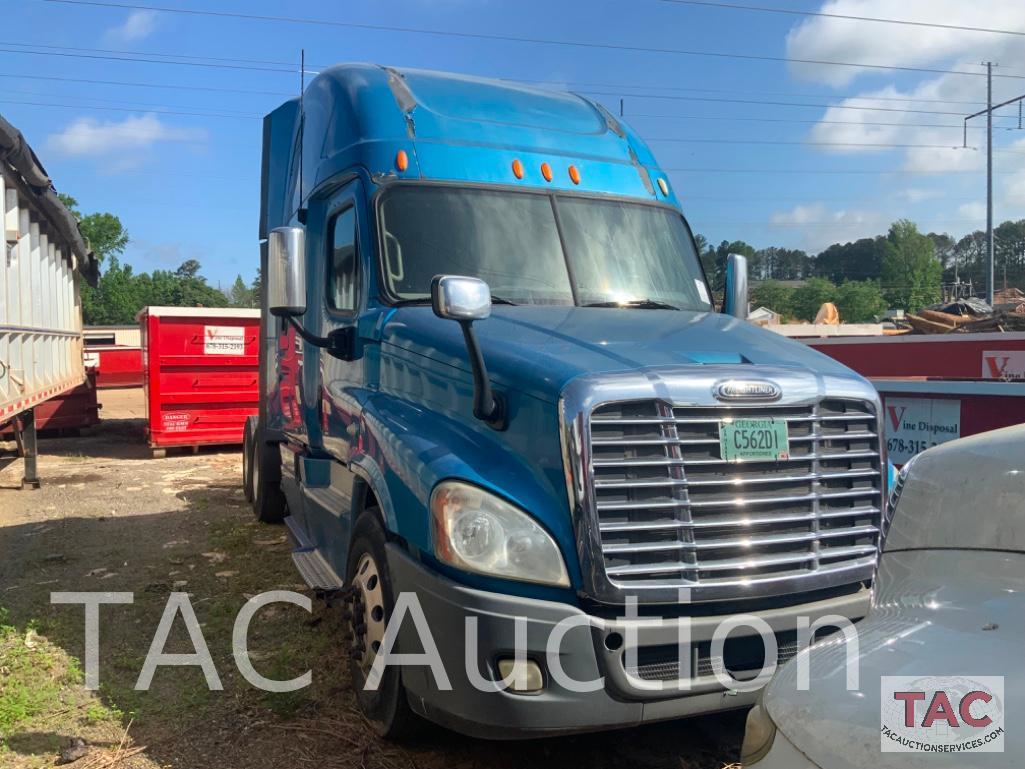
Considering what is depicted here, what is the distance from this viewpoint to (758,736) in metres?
2.06

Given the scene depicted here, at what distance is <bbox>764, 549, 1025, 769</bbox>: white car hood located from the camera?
1644mm

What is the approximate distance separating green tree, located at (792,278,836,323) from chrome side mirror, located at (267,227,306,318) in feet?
283

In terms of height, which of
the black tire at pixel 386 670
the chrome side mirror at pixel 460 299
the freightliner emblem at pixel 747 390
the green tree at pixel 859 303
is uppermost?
the green tree at pixel 859 303

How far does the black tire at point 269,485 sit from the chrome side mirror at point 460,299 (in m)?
5.11

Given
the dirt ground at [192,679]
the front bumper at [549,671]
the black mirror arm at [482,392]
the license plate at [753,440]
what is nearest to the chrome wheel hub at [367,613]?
the dirt ground at [192,679]

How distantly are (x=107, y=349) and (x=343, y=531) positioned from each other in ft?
78.3

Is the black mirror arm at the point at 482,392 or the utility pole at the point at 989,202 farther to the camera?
the utility pole at the point at 989,202

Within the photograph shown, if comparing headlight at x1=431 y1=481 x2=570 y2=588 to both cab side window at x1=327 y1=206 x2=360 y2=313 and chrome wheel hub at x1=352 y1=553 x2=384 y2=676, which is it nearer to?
chrome wheel hub at x1=352 y1=553 x2=384 y2=676

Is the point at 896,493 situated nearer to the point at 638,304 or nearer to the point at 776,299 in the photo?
the point at 638,304

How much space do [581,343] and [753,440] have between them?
2.62ft

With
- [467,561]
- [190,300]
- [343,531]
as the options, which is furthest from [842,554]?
[190,300]

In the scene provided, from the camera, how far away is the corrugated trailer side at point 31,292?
28.9ft

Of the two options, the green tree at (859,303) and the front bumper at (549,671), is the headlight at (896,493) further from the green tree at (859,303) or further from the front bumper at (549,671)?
the green tree at (859,303)

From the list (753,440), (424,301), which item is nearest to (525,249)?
(424,301)
